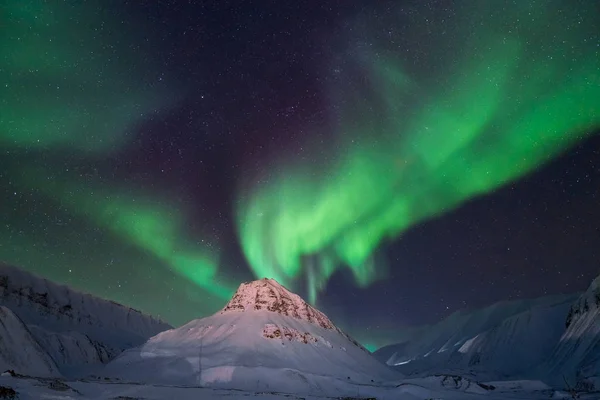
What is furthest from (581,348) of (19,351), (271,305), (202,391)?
(19,351)

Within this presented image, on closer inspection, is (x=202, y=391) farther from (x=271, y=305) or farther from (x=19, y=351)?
(x=271, y=305)

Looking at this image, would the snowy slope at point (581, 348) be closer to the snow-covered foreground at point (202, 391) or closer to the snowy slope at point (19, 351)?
the snow-covered foreground at point (202, 391)

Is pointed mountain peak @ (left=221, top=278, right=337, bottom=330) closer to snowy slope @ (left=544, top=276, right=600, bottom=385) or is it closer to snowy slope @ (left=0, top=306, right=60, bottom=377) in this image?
snowy slope @ (left=0, top=306, right=60, bottom=377)

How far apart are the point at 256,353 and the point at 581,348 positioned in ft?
369

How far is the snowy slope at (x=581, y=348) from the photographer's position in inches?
6033

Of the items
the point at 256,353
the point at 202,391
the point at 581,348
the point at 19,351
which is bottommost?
the point at 202,391

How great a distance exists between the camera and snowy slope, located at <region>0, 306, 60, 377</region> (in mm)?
105125

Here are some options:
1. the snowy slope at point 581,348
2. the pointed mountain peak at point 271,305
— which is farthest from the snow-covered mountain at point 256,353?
the snowy slope at point 581,348

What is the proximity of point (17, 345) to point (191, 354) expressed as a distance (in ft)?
148

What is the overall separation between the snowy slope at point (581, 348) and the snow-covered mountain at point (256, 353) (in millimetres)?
55047

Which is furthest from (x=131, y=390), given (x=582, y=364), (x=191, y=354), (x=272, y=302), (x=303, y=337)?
(x=582, y=364)

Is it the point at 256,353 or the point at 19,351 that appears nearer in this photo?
the point at 19,351

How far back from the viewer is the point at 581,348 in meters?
174

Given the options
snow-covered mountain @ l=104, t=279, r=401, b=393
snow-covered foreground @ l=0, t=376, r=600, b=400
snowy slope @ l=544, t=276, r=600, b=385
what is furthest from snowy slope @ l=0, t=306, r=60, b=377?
snowy slope @ l=544, t=276, r=600, b=385
